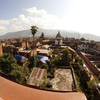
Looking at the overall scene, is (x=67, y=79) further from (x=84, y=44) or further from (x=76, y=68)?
(x=84, y=44)

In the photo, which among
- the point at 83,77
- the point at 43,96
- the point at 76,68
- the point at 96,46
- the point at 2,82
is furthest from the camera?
the point at 96,46

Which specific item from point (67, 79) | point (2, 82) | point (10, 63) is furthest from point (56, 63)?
point (2, 82)

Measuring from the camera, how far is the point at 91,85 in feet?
43.1

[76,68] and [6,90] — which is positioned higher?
[6,90]

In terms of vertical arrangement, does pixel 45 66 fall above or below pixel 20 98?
below

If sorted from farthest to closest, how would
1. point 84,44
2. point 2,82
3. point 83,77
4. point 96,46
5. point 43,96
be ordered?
point 84,44 < point 96,46 < point 83,77 < point 2,82 < point 43,96

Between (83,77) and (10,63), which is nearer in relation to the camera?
(10,63)

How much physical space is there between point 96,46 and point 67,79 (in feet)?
124

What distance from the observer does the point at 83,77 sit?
15516mm

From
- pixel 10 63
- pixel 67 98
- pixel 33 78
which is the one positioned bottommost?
pixel 33 78

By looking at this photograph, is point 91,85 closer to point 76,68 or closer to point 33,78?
point 76,68

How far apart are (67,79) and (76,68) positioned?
18.6ft

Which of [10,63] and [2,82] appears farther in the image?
[10,63]

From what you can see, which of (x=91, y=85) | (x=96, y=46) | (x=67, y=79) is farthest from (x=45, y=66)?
(x=96, y=46)
